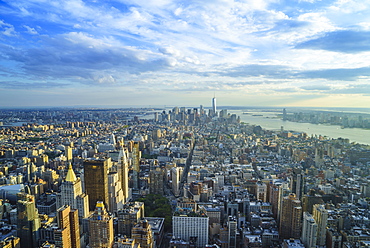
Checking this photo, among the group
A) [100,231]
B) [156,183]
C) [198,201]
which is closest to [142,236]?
[100,231]

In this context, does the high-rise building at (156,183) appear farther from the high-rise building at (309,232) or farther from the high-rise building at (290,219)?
the high-rise building at (309,232)

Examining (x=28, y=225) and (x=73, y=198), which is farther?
(x=73, y=198)

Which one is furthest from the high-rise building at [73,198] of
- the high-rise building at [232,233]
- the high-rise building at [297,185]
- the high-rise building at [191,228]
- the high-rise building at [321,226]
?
the high-rise building at [297,185]

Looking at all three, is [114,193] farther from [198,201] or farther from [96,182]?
[198,201]

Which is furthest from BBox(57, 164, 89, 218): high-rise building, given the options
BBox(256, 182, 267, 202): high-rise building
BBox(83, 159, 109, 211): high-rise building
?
BBox(256, 182, 267, 202): high-rise building

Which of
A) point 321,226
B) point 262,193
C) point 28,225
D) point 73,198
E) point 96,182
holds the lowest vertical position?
point 262,193

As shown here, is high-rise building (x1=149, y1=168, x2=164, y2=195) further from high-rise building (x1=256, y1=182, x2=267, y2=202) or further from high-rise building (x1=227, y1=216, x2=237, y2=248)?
high-rise building (x1=227, y1=216, x2=237, y2=248)
